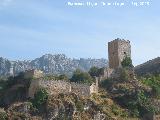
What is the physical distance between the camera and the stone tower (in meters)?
86.2

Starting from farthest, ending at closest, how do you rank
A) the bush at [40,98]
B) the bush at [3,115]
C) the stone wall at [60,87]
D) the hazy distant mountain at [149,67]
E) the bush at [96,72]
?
1. the hazy distant mountain at [149,67]
2. the bush at [96,72]
3. the stone wall at [60,87]
4. the bush at [40,98]
5. the bush at [3,115]

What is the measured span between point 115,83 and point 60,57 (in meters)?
106

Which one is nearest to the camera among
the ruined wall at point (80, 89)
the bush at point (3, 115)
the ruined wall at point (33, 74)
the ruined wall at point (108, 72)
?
the bush at point (3, 115)

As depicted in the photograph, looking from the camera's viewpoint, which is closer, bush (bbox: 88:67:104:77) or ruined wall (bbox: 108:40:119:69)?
bush (bbox: 88:67:104:77)

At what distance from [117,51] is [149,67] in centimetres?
1294

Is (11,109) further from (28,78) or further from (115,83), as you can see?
(115,83)

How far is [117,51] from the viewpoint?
86.6 m

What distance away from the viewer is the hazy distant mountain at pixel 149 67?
307ft

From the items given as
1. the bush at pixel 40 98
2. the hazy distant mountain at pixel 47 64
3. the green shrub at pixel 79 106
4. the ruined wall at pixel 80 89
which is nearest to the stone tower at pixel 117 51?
the ruined wall at pixel 80 89

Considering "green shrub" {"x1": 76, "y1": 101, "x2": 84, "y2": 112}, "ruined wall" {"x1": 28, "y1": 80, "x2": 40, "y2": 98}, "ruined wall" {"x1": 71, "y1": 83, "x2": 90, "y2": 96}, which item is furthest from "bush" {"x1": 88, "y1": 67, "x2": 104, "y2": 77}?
"ruined wall" {"x1": 28, "y1": 80, "x2": 40, "y2": 98}

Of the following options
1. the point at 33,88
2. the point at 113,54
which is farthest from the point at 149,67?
the point at 33,88

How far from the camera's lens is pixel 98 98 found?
73250 millimetres

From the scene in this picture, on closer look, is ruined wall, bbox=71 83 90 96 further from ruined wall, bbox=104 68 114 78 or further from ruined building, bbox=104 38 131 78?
ruined building, bbox=104 38 131 78

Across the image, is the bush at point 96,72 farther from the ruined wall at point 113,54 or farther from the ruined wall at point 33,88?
the ruined wall at point 33,88
